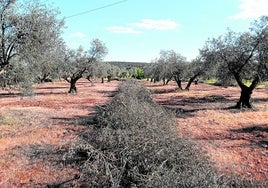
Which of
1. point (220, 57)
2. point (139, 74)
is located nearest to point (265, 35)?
point (220, 57)

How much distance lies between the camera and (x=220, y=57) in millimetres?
25109

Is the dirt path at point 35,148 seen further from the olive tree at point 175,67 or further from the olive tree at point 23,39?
the olive tree at point 175,67

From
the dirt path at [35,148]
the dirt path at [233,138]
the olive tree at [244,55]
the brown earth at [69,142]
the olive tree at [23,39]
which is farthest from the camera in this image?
the olive tree at [244,55]

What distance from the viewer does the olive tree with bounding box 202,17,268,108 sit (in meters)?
23.2

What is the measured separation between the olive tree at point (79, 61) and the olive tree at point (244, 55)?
2205 cm

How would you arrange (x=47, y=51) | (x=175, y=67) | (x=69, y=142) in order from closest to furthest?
(x=69, y=142) → (x=47, y=51) → (x=175, y=67)

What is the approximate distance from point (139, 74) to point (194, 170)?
13621 centimetres

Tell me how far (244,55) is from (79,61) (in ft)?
84.8

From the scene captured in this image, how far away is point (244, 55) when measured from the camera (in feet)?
79.6

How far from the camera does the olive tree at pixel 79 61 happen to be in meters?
43.2

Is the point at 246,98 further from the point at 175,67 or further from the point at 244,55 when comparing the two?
the point at 175,67

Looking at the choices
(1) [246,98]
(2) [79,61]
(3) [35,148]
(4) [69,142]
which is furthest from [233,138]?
(2) [79,61]

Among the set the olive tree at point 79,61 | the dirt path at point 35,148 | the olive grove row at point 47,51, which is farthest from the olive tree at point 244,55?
the olive tree at point 79,61

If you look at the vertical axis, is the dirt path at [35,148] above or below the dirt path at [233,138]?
below
